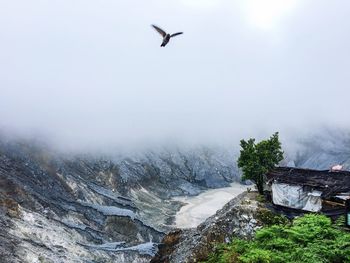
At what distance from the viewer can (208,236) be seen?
32406mm

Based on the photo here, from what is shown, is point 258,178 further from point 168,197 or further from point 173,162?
point 173,162

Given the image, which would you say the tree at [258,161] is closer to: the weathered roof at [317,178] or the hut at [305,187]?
the weathered roof at [317,178]

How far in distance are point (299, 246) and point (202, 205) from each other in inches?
2691

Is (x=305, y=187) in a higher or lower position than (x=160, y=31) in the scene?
lower

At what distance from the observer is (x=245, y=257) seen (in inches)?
963

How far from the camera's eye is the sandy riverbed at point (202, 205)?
7815 centimetres

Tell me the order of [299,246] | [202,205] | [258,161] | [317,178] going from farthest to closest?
1. [202,205]
2. [258,161]
3. [317,178]
4. [299,246]

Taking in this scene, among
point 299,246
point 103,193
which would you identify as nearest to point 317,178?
point 299,246

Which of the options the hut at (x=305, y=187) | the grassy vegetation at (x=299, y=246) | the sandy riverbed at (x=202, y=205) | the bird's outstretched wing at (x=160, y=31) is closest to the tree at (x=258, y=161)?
the hut at (x=305, y=187)

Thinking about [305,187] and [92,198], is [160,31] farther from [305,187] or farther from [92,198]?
[92,198]

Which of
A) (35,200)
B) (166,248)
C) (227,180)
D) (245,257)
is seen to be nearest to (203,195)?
(227,180)

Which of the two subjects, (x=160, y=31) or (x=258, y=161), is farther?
(x=258, y=161)

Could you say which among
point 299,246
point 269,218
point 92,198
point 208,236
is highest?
point 269,218

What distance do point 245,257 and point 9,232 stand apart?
1158 inches
